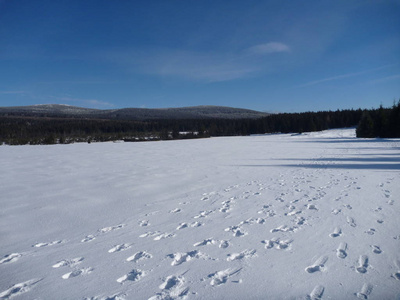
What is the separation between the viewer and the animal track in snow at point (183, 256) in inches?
149

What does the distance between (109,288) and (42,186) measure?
822 cm

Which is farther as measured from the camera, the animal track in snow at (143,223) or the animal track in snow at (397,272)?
the animal track in snow at (143,223)

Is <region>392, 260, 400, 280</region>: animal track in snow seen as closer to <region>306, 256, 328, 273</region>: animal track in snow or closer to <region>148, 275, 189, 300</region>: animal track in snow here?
<region>306, 256, 328, 273</region>: animal track in snow

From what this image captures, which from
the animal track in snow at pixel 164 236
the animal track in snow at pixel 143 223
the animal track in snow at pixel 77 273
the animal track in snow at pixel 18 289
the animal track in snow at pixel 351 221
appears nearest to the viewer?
the animal track in snow at pixel 18 289

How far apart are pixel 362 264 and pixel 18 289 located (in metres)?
5.14

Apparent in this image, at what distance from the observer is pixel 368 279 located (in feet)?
10.2

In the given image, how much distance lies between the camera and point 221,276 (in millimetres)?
3332

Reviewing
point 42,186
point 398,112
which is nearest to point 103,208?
point 42,186

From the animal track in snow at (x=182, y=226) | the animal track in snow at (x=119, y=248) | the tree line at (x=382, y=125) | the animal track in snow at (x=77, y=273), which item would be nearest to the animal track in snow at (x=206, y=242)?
the animal track in snow at (x=182, y=226)

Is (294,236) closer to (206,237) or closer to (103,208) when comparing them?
(206,237)

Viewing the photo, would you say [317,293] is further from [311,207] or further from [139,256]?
[311,207]

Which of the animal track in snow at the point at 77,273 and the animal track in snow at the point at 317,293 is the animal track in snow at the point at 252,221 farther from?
the animal track in snow at the point at 77,273

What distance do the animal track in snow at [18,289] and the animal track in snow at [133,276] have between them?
126 cm

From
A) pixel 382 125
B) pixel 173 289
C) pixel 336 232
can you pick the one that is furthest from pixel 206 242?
pixel 382 125
